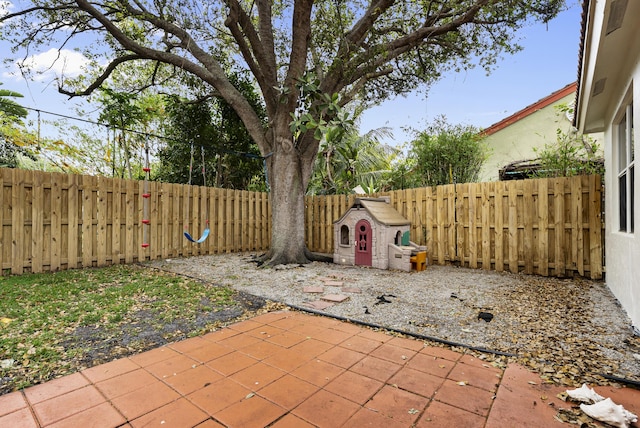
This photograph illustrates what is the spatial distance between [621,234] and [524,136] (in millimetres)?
8691

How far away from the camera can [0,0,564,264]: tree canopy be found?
674 centimetres

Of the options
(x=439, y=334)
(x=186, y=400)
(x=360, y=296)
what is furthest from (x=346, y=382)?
(x=360, y=296)

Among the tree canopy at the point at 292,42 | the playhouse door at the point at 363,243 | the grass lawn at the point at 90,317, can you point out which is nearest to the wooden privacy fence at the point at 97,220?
the grass lawn at the point at 90,317

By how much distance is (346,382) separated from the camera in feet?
6.70

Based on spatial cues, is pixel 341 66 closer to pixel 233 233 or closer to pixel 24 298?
pixel 233 233

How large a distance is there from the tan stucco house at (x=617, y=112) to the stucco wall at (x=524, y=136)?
249 inches

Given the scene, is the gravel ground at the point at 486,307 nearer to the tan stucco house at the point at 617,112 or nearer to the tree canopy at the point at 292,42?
the tan stucco house at the point at 617,112

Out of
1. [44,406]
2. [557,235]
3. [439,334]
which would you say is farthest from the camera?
[557,235]

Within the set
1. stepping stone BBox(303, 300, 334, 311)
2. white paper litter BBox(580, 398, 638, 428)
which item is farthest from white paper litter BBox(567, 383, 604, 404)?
stepping stone BBox(303, 300, 334, 311)

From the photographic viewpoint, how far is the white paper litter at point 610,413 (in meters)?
1.60

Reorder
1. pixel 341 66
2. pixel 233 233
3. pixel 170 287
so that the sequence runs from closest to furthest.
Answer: pixel 170 287
pixel 341 66
pixel 233 233

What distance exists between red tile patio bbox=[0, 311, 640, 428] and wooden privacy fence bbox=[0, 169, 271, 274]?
15.0ft

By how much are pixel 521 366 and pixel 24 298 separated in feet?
17.3

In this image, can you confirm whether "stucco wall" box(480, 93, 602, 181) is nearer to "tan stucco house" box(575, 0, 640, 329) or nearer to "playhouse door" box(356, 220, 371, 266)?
"playhouse door" box(356, 220, 371, 266)
